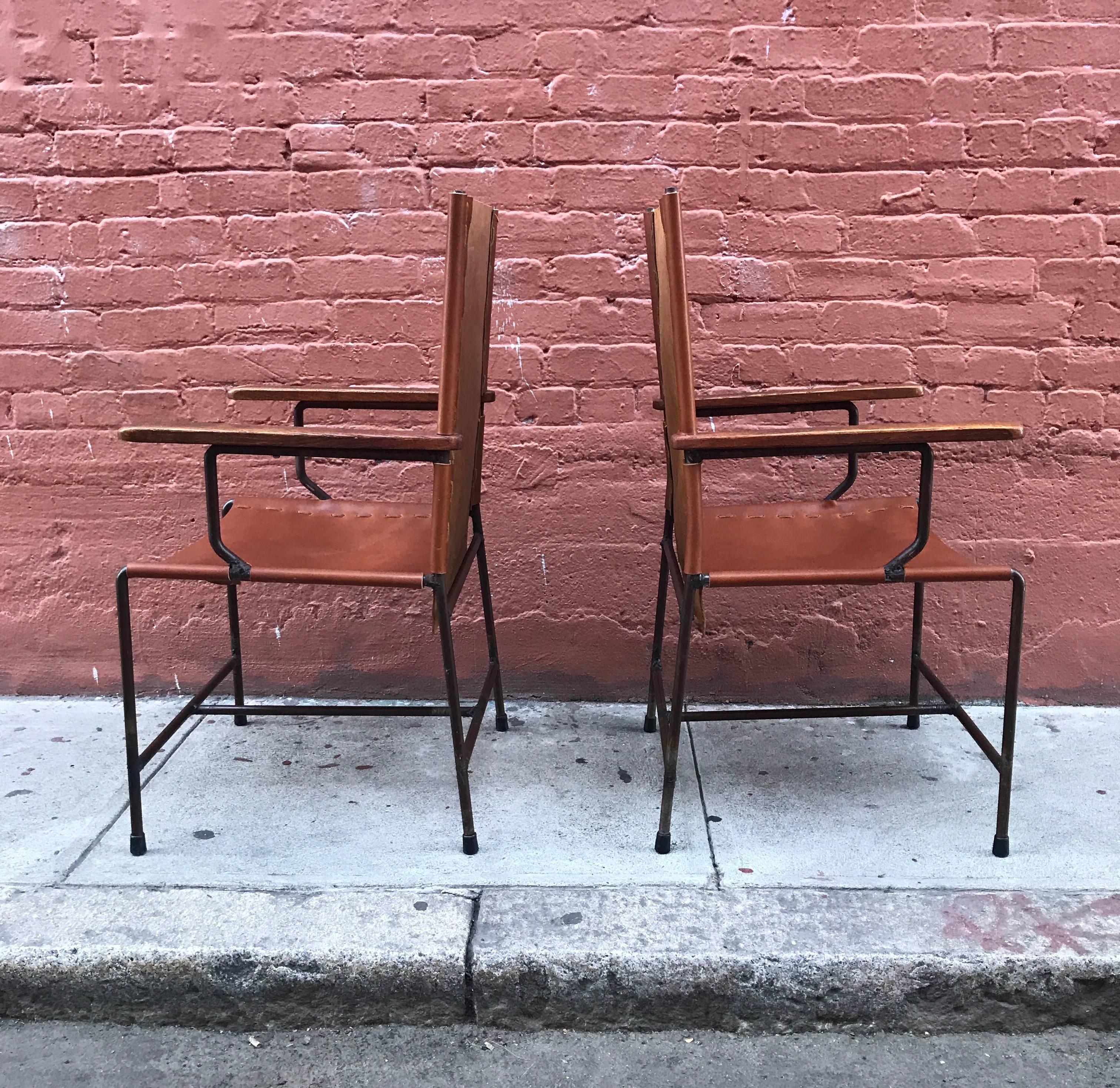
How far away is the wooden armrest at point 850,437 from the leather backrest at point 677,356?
0.05 metres

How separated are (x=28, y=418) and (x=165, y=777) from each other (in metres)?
1.17

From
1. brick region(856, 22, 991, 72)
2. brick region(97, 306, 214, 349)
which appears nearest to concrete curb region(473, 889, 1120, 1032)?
brick region(97, 306, 214, 349)

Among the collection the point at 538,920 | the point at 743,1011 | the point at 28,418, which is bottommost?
the point at 743,1011

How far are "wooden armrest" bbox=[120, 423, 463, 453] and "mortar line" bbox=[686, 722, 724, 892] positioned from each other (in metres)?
1.04

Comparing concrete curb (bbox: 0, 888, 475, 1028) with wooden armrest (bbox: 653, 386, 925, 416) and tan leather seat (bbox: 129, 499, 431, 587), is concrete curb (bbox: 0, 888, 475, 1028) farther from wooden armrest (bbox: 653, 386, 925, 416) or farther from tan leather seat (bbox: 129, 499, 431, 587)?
wooden armrest (bbox: 653, 386, 925, 416)

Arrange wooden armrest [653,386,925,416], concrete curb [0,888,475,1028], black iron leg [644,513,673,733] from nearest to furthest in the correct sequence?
1. concrete curb [0,888,475,1028]
2. wooden armrest [653,386,925,416]
3. black iron leg [644,513,673,733]

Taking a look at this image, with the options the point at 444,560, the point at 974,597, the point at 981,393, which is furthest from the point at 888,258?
the point at 444,560

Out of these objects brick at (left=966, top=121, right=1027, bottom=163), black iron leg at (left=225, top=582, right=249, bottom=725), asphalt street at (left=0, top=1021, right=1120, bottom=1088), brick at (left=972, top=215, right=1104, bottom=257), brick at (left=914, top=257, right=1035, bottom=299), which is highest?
brick at (left=966, top=121, right=1027, bottom=163)

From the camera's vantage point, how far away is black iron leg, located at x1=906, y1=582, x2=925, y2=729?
2.63 m

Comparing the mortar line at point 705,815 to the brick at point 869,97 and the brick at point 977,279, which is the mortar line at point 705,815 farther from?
the brick at point 869,97

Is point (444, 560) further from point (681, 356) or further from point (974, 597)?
point (974, 597)

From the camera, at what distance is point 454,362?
74.2 inches

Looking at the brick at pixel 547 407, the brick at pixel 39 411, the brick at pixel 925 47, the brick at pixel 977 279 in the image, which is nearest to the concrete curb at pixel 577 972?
the brick at pixel 547 407

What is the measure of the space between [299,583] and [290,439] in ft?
1.28
